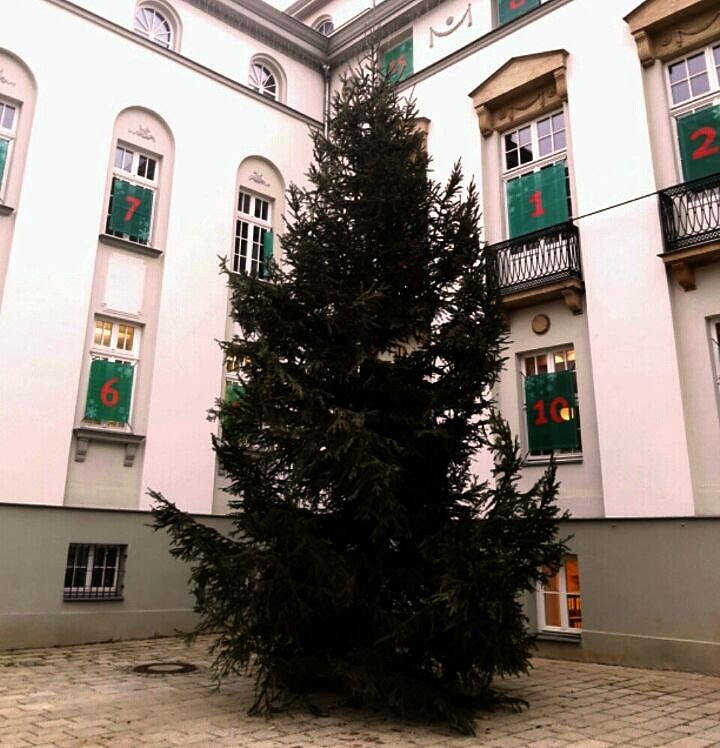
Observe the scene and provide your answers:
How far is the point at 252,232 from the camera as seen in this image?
15.6 m

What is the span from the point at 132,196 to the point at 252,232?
283 centimetres

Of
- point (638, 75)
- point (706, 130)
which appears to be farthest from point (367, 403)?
point (638, 75)

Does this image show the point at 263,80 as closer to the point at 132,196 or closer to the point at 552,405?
the point at 132,196

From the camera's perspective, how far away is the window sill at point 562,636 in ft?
34.9

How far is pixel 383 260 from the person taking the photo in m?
8.32

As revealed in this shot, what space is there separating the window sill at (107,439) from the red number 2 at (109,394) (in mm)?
494

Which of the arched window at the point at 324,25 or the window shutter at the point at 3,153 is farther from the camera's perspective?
the arched window at the point at 324,25

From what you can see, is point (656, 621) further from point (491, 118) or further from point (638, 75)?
point (491, 118)

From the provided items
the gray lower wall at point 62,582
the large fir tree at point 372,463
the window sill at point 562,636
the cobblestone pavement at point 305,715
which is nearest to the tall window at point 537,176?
the large fir tree at point 372,463

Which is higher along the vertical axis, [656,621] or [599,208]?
[599,208]

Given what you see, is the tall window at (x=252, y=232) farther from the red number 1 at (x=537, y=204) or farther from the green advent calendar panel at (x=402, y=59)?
the red number 1 at (x=537, y=204)

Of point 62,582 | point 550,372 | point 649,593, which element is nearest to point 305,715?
point 649,593

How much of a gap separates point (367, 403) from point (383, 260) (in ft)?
5.72

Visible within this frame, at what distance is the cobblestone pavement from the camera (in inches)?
238
